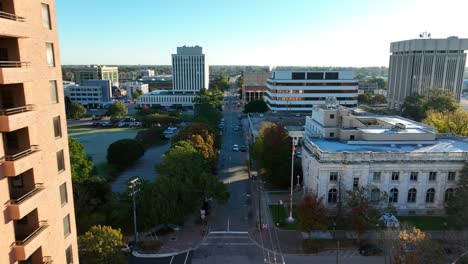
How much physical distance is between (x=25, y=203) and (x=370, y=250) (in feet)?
127

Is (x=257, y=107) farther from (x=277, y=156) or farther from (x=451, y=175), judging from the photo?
(x=451, y=175)

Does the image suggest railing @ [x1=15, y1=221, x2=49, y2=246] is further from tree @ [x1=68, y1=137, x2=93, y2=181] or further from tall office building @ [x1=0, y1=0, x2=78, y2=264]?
tree @ [x1=68, y1=137, x2=93, y2=181]

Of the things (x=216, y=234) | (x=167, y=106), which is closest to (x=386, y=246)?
(x=216, y=234)

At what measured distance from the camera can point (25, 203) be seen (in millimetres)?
13625

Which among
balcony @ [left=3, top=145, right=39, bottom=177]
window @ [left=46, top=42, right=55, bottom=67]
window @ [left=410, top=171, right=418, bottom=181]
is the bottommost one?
window @ [left=410, top=171, right=418, bottom=181]

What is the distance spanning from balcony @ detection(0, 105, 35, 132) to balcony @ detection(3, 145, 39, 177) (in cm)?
116

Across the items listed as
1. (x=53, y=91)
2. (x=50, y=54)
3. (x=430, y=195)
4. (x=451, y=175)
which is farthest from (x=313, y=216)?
(x=50, y=54)

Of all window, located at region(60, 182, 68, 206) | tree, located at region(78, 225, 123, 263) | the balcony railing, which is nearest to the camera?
the balcony railing

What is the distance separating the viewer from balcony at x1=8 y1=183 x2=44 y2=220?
13.1 metres

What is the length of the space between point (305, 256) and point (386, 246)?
9.81m

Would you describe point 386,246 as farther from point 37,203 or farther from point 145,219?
point 37,203

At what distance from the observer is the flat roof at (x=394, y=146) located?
5206 centimetres

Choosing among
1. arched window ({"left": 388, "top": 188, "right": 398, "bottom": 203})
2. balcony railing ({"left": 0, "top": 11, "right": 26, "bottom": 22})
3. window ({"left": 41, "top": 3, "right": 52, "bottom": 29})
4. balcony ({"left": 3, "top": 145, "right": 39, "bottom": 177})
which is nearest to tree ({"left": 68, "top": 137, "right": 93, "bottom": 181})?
balcony ({"left": 3, "top": 145, "right": 39, "bottom": 177})

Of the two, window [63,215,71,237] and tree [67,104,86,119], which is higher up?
window [63,215,71,237]
